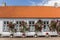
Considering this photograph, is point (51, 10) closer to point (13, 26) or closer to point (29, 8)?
point (29, 8)

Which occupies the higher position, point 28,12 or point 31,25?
point 28,12

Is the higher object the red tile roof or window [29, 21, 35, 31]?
the red tile roof

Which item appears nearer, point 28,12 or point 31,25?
point 31,25

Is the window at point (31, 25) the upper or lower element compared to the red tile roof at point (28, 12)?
lower

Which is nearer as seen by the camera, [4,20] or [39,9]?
[4,20]

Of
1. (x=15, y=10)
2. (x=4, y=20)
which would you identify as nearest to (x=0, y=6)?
(x=15, y=10)

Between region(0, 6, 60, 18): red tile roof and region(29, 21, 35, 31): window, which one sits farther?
region(0, 6, 60, 18): red tile roof

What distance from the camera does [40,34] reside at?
3356cm

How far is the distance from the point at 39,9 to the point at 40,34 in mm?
4885

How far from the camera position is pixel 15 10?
36844 mm

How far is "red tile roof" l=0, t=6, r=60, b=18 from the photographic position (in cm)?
3422

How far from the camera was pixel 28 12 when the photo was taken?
36156 millimetres

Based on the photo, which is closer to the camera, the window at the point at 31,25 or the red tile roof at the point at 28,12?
the window at the point at 31,25

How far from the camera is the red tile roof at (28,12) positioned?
112ft
